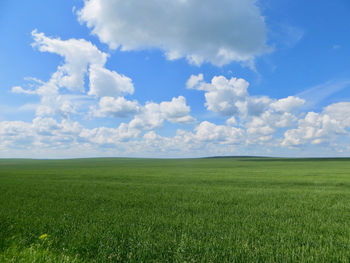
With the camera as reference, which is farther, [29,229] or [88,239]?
[29,229]

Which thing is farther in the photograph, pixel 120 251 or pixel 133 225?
pixel 133 225

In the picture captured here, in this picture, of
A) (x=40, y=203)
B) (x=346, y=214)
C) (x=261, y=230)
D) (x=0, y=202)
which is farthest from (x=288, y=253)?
(x=0, y=202)

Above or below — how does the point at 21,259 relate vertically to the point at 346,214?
above

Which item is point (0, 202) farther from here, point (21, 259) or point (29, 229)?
point (21, 259)

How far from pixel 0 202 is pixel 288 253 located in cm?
1460

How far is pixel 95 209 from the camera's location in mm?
9953

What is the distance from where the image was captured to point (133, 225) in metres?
7.30

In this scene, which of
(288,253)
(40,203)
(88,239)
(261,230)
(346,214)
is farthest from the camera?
(40,203)

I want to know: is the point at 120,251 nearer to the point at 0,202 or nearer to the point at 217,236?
the point at 217,236

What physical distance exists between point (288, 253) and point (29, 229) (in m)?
8.40

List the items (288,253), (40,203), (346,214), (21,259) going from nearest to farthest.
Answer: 1. (21,259)
2. (288,253)
3. (346,214)
4. (40,203)

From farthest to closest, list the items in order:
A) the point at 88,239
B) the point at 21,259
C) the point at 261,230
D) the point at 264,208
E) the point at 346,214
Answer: the point at 264,208 → the point at 346,214 → the point at 261,230 → the point at 88,239 → the point at 21,259

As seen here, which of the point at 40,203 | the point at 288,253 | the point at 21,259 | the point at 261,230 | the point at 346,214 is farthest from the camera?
the point at 40,203

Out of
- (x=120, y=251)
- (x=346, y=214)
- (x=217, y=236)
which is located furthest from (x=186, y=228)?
(x=346, y=214)
